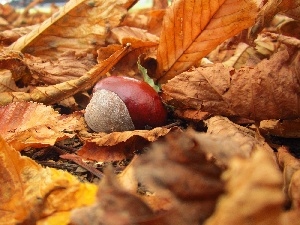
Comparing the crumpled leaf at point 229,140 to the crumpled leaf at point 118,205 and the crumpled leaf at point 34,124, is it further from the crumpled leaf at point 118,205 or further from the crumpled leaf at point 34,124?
the crumpled leaf at point 34,124

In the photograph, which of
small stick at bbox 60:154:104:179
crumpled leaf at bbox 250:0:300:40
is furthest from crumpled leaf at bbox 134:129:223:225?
crumpled leaf at bbox 250:0:300:40

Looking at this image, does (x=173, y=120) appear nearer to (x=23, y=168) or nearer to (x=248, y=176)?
(x=23, y=168)

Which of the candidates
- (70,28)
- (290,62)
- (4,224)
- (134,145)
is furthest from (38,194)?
(70,28)

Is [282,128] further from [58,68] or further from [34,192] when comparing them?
[58,68]

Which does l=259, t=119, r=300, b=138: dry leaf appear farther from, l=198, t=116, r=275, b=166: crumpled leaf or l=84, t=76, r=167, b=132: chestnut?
l=84, t=76, r=167, b=132: chestnut

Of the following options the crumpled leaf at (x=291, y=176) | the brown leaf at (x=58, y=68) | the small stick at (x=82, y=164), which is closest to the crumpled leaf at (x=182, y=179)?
the crumpled leaf at (x=291, y=176)

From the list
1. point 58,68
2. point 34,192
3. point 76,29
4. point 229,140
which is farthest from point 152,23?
point 229,140

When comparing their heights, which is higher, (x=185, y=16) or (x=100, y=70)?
(x=185, y=16)
